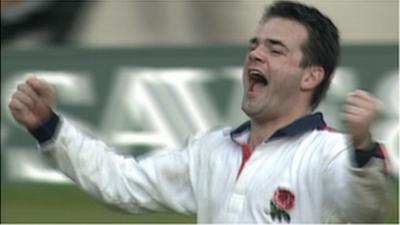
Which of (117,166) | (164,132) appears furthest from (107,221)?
(117,166)

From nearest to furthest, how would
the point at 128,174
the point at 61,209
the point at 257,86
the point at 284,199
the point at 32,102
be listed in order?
the point at 284,199 → the point at 257,86 → the point at 32,102 → the point at 128,174 → the point at 61,209

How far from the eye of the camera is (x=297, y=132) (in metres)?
3.82

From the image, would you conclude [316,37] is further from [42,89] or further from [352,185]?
[42,89]

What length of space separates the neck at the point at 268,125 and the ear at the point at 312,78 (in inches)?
2.8

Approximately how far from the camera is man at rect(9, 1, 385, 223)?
3.63 metres

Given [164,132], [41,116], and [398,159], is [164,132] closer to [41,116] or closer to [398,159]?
[398,159]

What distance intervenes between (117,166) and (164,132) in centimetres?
647

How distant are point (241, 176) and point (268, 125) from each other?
0.16 m

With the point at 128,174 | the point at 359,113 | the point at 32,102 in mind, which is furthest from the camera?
the point at 128,174

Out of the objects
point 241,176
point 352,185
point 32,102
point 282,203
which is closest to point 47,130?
point 32,102

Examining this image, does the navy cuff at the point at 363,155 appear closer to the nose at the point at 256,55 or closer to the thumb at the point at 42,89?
the nose at the point at 256,55

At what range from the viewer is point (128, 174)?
4.13 m

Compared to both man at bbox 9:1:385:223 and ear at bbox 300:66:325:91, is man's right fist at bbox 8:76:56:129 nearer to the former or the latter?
→ man at bbox 9:1:385:223

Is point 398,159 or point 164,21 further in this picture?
point 164,21
